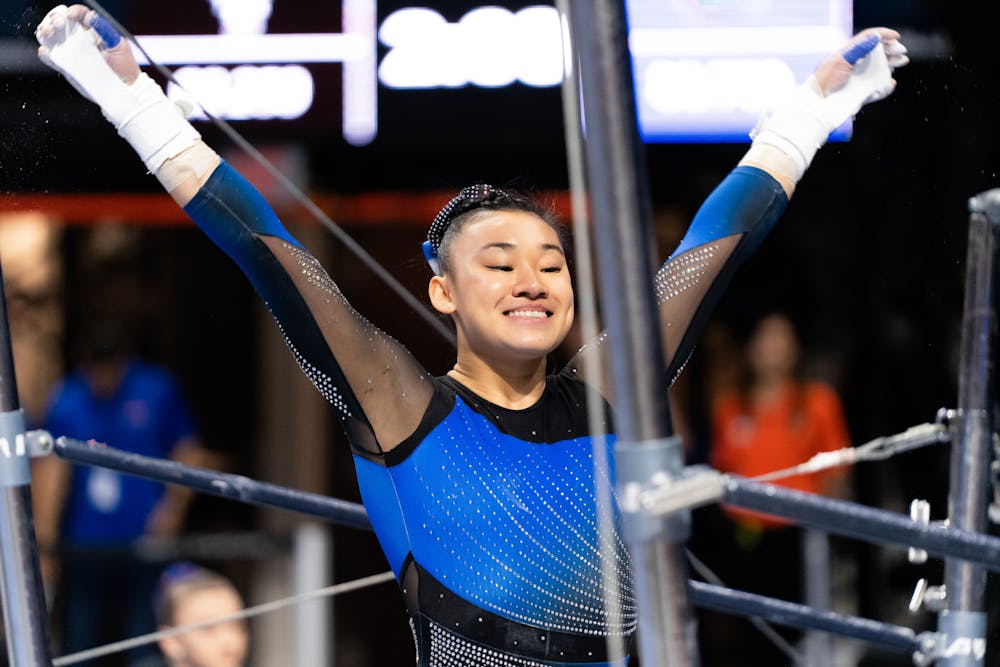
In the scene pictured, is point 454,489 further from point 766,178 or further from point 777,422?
point 777,422

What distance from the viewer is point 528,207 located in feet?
4.96

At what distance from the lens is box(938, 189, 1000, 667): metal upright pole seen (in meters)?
1.59

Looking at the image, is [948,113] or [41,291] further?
[41,291]

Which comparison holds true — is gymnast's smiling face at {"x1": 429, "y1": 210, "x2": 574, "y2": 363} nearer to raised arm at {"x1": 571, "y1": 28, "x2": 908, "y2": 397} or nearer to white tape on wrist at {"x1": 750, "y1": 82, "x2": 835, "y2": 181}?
→ raised arm at {"x1": 571, "y1": 28, "x2": 908, "y2": 397}

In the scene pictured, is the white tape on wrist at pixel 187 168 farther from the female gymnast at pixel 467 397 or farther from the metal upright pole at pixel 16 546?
the metal upright pole at pixel 16 546

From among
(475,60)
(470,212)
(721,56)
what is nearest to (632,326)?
(470,212)

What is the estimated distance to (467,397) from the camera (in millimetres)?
1448

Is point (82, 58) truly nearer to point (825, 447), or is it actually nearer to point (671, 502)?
point (671, 502)

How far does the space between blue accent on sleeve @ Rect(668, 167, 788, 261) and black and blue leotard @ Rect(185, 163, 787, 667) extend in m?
0.18

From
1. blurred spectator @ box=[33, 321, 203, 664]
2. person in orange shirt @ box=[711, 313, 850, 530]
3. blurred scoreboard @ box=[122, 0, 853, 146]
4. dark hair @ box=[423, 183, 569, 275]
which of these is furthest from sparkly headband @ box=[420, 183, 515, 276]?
person in orange shirt @ box=[711, 313, 850, 530]

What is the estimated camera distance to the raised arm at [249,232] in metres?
1.31

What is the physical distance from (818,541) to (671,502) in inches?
96.4

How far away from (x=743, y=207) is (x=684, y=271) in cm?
10

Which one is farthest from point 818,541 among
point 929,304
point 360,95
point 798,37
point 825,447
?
point 360,95
